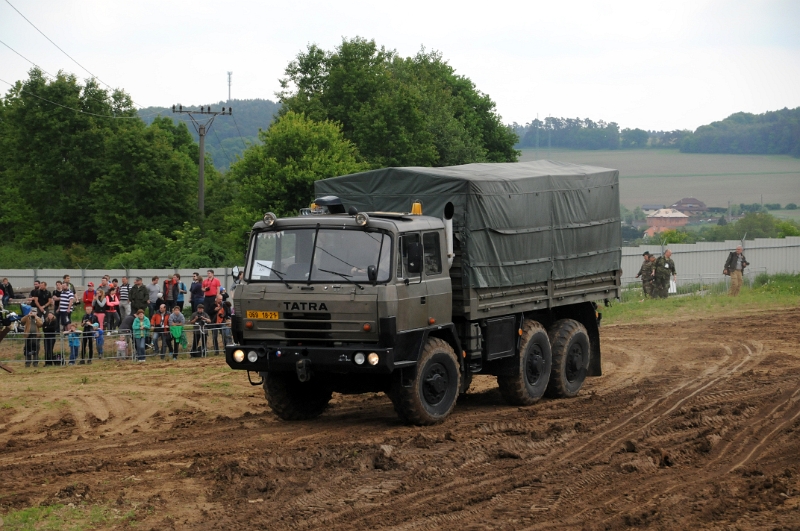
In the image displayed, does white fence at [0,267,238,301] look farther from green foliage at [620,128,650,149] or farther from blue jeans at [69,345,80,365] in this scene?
green foliage at [620,128,650,149]

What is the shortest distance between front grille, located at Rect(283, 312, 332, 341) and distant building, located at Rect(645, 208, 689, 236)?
84005 mm

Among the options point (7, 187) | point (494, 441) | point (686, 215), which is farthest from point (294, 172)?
point (686, 215)

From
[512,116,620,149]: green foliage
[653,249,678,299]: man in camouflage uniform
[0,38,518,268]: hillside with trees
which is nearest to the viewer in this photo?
[653,249,678,299]: man in camouflage uniform

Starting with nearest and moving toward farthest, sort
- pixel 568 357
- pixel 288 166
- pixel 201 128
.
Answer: pixel 568 357 → pixel 288 166 → pixel 201 128

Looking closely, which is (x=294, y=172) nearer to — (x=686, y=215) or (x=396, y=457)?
(x=396, y=457)

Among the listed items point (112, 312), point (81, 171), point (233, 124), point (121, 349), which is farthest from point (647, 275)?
point (233, 124)

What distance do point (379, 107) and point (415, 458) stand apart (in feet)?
163

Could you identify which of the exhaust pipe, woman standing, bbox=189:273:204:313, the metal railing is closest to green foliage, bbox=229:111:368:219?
woman standing, bbox=189:273:204:313

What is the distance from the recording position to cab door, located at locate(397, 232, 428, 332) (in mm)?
11930

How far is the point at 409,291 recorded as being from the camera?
12039mm

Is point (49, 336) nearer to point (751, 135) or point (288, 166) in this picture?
point (288, 166)

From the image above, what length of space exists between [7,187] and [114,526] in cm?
5859

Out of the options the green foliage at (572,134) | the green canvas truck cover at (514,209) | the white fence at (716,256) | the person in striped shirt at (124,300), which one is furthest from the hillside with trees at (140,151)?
the green foliage at (572,134)

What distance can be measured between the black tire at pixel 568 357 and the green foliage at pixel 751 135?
113 m
